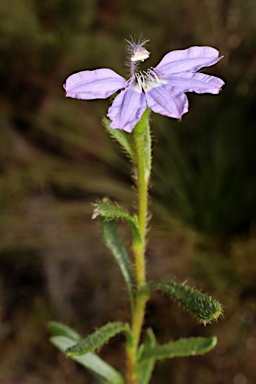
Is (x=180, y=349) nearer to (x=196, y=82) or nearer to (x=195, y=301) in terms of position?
(x=195, y=301)

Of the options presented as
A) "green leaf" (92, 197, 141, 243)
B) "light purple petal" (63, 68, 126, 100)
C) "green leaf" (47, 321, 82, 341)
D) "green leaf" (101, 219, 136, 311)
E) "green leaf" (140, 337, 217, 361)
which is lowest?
"green leaf" (140, 337, 217, 361)

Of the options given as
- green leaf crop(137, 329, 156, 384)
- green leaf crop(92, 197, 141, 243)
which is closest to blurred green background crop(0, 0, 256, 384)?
green leaf crop(137, 329, 156, 384)

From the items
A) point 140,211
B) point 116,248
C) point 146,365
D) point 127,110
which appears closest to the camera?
point 127,110

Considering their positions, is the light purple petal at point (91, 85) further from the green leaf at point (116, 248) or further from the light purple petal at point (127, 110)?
the green leaf at point (116, 248)

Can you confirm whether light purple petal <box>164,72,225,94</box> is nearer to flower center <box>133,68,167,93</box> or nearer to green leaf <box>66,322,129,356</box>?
flower center <box>133,68,167,93</box>

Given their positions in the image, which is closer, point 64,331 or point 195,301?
point 195,301

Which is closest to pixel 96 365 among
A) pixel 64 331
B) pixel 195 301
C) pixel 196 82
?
pixel 64 331

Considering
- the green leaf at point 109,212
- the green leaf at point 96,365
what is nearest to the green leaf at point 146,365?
the green leaf at point 96,365
